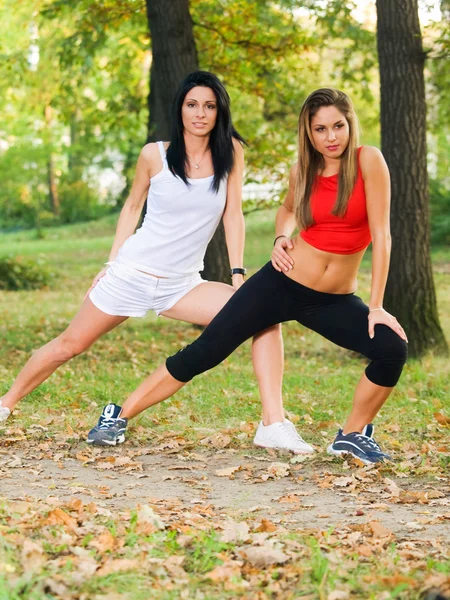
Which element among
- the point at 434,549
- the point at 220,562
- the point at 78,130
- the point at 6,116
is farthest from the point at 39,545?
the point at 6,116

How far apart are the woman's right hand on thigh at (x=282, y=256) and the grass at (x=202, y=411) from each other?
1340mm

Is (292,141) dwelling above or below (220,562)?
above

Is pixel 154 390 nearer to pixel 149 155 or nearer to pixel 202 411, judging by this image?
pixel 149 155

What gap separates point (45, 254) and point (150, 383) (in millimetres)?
21478

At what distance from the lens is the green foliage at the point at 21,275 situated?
63.9 ft

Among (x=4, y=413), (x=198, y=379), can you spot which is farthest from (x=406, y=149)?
(x=4, y=413)

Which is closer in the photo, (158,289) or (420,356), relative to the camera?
(158,289)

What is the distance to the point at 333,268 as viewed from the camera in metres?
5.60

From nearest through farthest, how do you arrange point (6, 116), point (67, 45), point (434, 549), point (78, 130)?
point (434, 549) < point (67, 45) < point (78, 130) < point (6, 116)

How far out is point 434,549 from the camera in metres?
4.21

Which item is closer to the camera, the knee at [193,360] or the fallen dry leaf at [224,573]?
the fallen dry leaf at [224,573]

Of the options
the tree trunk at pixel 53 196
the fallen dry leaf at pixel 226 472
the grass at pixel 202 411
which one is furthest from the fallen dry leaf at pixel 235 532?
the tree trunk at pixel 53 196

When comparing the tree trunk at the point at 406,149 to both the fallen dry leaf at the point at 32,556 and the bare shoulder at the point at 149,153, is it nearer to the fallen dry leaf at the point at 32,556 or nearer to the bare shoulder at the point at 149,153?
the bare shoulder at the point at 149,153

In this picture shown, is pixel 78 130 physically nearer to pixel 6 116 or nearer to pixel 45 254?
pixel 45 254
